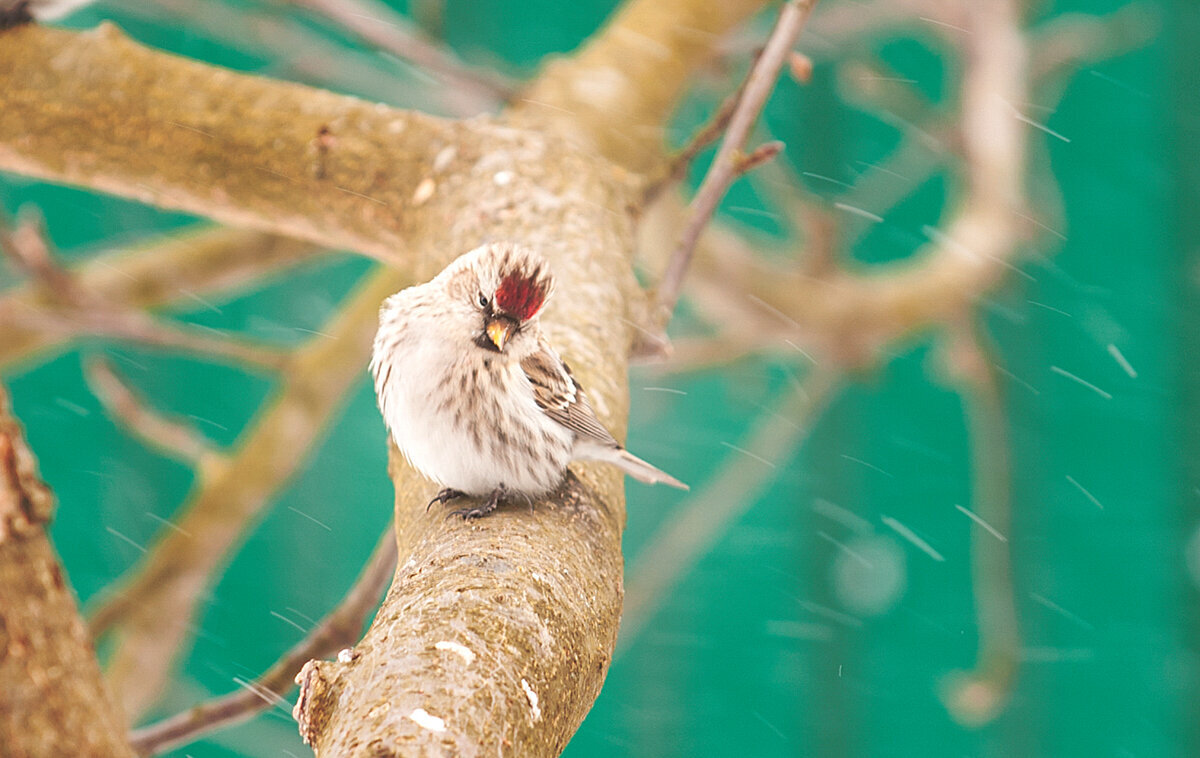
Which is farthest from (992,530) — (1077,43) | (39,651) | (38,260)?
(39,651)

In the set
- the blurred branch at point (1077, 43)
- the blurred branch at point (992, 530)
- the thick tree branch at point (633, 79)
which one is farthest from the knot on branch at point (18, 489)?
the blurred branch at point (1077, 43)

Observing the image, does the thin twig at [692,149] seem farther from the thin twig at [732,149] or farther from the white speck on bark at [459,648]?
the white speck on bark at [459,648]

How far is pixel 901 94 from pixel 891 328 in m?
0.56

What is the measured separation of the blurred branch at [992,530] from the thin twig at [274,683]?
1.43m

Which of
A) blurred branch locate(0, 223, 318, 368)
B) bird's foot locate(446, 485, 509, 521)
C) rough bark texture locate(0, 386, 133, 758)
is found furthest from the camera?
blurred branch locate(0, 223, 318, 368)

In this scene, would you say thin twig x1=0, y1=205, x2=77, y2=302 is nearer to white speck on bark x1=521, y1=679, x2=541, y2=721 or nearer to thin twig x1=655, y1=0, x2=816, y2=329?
thin twig x1=655, y1=0, x2=816, y2=329

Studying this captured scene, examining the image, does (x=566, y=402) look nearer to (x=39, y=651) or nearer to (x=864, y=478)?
(x=39, y=651)

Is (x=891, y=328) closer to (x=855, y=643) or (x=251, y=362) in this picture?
(x=251, y=362)

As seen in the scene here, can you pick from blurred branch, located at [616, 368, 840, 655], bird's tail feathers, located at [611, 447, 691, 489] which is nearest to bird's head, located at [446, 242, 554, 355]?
bird's tail feathers, located at [611, 447, 691, 489]

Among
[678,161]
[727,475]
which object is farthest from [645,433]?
[678,161]

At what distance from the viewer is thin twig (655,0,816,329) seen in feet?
3.87

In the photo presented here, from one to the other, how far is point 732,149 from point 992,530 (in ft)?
4.23

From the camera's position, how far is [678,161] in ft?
4.40

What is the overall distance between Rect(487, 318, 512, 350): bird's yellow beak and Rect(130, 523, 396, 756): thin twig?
0.25 meters
